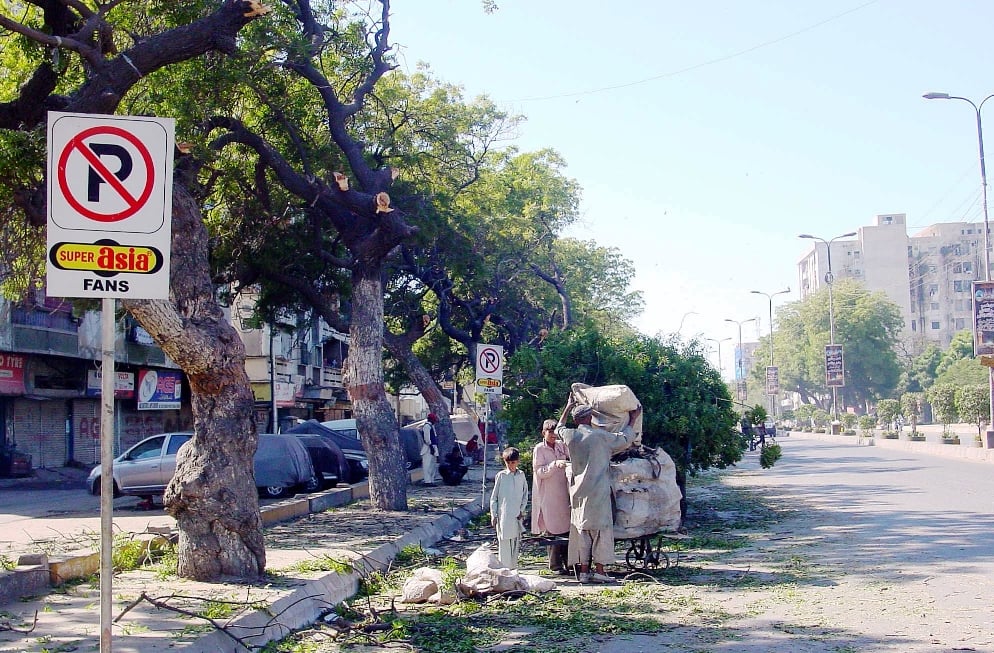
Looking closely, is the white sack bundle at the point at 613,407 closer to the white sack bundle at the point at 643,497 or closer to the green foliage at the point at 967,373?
the white sack bundle at the point at 643,497

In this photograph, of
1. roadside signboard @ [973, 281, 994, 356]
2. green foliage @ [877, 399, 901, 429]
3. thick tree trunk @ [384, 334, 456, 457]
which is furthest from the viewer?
green foliage @ [877, 399, 901, 429]

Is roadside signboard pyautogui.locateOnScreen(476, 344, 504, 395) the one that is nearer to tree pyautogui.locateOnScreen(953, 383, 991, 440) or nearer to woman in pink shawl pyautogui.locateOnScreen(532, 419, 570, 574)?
woman in pink shawl pyautogui.locateOnScreen(532, 419, 570, 574)

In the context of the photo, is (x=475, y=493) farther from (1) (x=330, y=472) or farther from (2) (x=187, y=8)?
(2) (x=187, y=8)

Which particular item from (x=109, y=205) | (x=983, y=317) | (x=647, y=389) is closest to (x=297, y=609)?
(x=109, y=205)

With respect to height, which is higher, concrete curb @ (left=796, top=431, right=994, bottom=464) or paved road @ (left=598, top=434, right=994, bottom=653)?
paved road @ (left=598, top=434, right=994, bottom=653)

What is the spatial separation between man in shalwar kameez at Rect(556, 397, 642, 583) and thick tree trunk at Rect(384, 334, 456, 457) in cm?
1692

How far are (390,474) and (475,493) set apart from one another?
5.75 meters

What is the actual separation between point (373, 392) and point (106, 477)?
41.3 ft

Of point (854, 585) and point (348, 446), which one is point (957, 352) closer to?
point (348, 446)

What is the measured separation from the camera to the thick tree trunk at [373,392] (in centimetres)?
1777

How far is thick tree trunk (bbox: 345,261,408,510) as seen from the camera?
1777cm

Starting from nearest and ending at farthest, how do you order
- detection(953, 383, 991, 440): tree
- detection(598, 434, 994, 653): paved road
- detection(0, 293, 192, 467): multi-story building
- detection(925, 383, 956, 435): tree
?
detection(598, 434, 994, 653): paved road
detection(0, 293, 192, 467): multi-story building
detection(953, 383, 991, 440): tree
detection(925, 383, 956, 435): tree

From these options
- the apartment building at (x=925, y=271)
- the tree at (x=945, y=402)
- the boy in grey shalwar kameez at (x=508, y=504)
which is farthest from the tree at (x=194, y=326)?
the apartment building at (x=925, y=271)

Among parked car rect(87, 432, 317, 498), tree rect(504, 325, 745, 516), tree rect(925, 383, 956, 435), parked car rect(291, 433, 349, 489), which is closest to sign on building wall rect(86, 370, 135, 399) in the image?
parked car rect(291, 433, 349, 489)
